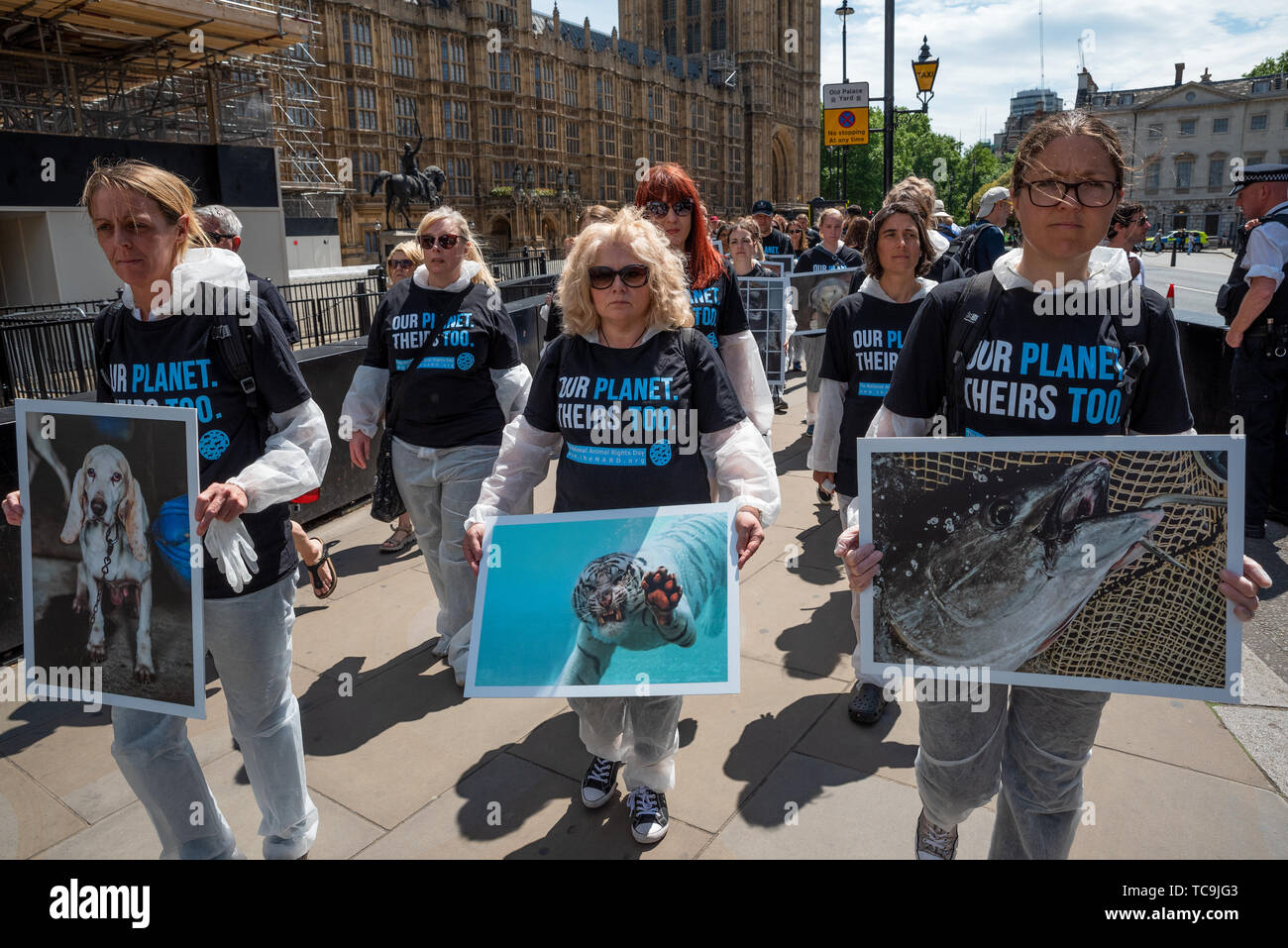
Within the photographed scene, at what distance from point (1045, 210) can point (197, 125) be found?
1049 inches

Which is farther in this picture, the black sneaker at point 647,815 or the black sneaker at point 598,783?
the black sneaker at point 598,783

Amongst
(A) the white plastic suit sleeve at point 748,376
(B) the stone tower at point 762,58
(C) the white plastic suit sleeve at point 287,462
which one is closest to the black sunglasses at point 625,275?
(A) the white plastic suit sleeve at point 748,376

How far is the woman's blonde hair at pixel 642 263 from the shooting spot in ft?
8.54

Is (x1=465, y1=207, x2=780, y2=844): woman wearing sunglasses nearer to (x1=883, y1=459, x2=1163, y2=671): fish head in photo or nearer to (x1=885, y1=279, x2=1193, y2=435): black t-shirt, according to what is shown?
(x1=883, y1=459, x2=1163, y2=671): fish head in photo

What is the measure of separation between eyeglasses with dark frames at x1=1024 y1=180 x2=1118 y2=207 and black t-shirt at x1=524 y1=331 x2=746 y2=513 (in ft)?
3.49

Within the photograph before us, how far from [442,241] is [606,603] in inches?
99.1

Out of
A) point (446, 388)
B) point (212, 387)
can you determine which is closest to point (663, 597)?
point (212, 387)

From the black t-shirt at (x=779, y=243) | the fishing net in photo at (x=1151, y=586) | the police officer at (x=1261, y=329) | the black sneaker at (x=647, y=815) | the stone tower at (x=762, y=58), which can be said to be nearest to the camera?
the fishing net in photo at (x=1151, y=586)

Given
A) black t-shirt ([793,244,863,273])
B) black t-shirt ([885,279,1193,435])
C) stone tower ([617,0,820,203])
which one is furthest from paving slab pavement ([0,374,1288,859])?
stone tower ([617,0,820,203])

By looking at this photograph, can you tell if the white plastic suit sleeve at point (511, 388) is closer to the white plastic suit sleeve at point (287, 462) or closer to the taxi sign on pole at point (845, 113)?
the white plastic suit sleeve at point (287, 462)

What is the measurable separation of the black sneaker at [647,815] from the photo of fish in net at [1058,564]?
124 cm

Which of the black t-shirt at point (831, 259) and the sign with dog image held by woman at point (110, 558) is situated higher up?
the black t-shirt at point (831, 259)

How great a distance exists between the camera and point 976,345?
213 cm

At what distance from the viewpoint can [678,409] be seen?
2.62 m
